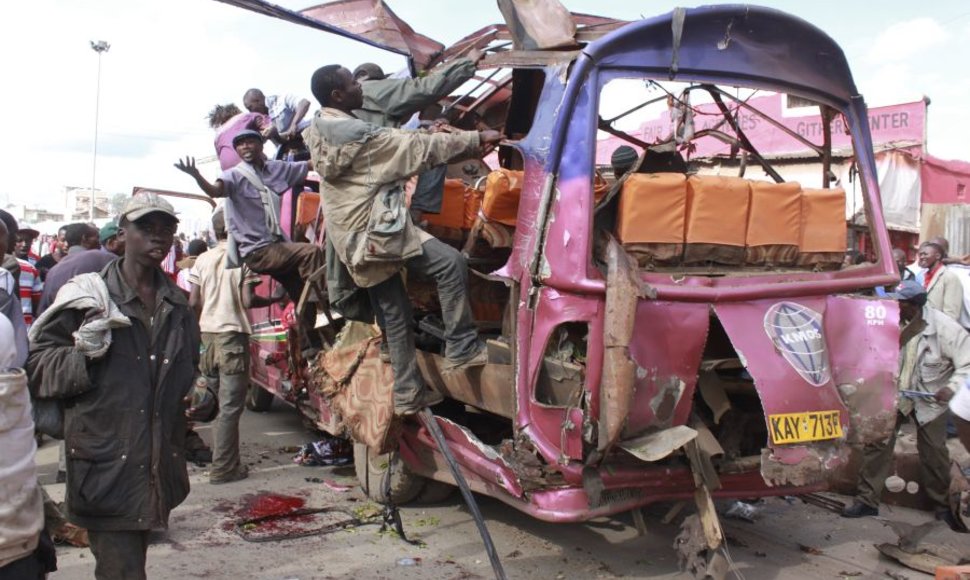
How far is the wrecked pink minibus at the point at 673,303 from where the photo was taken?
12.0 ft

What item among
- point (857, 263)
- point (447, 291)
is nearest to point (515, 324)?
point (447, 291)

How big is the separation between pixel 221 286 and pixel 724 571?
4.44m

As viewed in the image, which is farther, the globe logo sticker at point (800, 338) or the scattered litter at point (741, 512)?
the scattered litter at point (741, 512)

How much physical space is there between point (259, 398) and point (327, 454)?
2.57 metres

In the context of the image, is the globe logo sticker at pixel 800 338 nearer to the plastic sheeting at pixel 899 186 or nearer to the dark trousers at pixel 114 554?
the dark trousers at pixel 114 554

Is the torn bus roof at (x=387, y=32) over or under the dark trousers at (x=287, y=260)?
over

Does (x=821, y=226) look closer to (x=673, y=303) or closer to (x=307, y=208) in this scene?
(x=673, y=303)

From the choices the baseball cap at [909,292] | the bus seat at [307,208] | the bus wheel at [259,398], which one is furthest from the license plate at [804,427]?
the bus wheel at [259,398]

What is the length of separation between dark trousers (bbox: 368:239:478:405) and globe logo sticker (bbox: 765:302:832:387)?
154 cm

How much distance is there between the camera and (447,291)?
441 centimetres

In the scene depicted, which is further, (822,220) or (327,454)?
(327,454)

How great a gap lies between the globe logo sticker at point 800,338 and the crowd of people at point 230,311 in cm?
65

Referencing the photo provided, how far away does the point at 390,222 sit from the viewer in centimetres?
427

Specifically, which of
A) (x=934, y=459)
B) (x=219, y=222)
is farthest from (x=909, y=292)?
(x=219, y=222)
